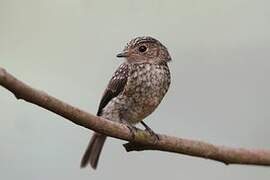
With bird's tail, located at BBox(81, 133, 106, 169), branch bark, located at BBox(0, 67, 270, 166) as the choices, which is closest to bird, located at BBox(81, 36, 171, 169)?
bird's tail, located at BBox(81, 133, 106, 169)

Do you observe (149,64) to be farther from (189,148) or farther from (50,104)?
(50,104)

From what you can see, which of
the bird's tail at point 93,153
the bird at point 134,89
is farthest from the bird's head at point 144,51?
the bird's tail at point 93,153

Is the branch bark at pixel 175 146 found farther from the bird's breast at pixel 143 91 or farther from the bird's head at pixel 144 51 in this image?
the bird's head at pixel 144 51

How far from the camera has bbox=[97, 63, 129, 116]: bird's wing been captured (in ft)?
7.89

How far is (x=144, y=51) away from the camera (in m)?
2.49

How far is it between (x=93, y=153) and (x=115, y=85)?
267mm

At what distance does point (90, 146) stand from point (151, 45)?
0.45 metres

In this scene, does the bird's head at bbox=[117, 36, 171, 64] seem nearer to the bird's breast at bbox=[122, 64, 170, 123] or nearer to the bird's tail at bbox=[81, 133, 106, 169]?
the bird's breast at bbox=[122, 64, 170, 123]

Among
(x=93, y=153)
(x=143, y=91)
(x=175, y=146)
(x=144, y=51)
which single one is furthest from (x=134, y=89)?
(x=175, y=146)

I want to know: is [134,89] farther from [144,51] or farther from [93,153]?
[93,153]

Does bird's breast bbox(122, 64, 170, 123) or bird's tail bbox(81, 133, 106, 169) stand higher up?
bird's breast bbox(122, 64, 170, 123)

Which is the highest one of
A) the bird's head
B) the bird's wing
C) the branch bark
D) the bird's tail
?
the bird's head

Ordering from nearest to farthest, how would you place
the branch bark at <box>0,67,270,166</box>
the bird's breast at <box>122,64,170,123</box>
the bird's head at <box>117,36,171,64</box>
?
the branch bark at <box>0,67,270,166</box>
the bird's breast at <box>122,64,170,123</box>
the bird's head at <box>117,36,171,64</box>

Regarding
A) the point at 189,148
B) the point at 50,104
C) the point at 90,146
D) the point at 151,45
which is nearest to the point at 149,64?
the point at 151,45
